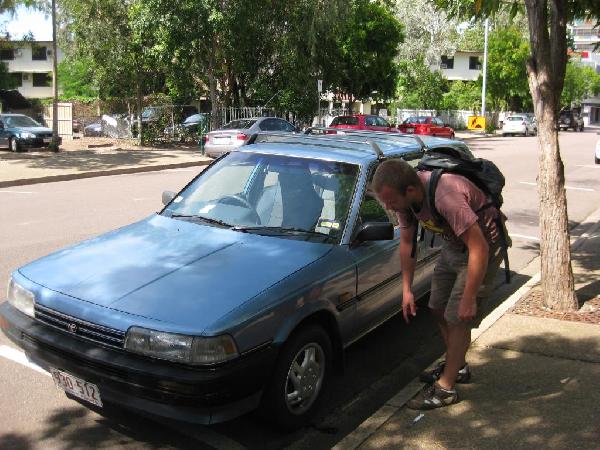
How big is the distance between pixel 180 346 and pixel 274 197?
174cm

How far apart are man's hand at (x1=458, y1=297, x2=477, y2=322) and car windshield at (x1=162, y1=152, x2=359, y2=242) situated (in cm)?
97

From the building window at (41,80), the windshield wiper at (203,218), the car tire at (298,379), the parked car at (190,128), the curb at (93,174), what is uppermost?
the building window at (41,80)

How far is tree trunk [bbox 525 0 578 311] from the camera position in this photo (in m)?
5.39

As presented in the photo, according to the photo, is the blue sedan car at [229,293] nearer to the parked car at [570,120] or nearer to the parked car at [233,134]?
the parked car at [233,134]

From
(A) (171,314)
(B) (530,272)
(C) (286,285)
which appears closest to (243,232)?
(C) (286,285)

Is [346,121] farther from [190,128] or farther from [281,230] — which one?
[281,230]

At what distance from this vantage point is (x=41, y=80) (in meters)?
64.9

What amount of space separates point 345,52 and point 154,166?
16038mm

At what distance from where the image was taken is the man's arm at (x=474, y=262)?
335 cm

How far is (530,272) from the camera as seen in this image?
7.66 metres

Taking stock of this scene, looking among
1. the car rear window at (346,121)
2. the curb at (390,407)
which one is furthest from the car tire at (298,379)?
the car rear window at (346,121)

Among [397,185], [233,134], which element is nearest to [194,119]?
[233,134]

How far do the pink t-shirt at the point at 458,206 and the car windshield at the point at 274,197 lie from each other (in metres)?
0.82

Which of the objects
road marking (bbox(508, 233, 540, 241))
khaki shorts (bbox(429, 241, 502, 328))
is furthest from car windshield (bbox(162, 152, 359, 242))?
road marking (bbox(508, 233, 540, 241))
